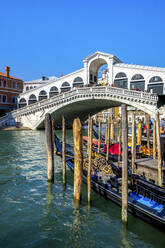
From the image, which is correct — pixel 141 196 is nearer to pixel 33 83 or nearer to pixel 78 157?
pixel 78 157

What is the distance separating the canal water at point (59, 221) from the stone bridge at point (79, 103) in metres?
12.9

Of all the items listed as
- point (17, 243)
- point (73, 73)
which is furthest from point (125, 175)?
point (73, 73)

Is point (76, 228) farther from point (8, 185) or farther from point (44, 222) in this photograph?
point (8, 185)

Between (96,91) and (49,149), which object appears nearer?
(49,149)

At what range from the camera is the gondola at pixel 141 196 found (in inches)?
162

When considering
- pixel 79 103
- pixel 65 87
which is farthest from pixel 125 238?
pixel 65 87

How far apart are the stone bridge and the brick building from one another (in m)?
4.71

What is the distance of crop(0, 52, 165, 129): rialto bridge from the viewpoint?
1836cm

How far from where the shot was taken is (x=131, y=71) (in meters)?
22.1

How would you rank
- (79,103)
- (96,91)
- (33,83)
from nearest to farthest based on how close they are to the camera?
(96,91), (79,103), (33,83)

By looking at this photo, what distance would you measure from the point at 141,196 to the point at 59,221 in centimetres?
208

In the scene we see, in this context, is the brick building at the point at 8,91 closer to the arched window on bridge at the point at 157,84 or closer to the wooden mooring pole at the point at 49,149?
the arched window on bridge at the point at 157,84

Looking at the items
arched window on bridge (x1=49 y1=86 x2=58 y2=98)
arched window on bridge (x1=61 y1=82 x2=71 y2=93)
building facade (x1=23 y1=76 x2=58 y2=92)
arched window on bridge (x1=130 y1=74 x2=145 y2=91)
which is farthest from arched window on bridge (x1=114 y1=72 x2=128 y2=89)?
building facade (x1=23 y1=76 x2=58 y2=92)

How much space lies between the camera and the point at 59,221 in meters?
4.44
